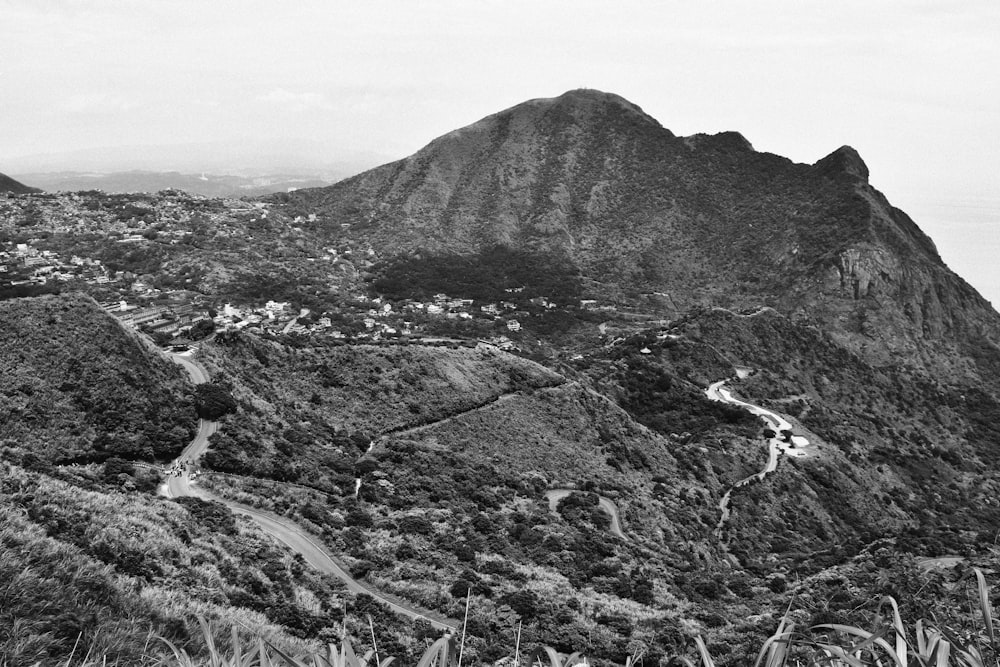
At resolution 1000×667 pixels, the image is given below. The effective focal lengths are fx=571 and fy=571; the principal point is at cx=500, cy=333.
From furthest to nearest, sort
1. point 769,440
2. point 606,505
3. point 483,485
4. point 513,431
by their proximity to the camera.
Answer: point 769,440 → point 513,431 → point 606,505 → point 483,485

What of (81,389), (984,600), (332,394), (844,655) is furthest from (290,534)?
(984,600)

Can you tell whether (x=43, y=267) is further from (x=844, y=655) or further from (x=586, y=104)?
(x=586, y=104)

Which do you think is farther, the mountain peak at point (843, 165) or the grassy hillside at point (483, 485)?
the mountain peak at point (843, 165)

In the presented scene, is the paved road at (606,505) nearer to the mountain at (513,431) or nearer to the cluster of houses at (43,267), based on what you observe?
the mountain at (513,431)

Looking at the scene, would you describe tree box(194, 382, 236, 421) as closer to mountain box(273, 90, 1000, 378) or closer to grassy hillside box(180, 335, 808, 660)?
grassy hillside box(180, 335, 808, 660)

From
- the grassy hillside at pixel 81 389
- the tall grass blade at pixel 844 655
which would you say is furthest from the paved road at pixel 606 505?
the tall grass blade at pixel 844 655

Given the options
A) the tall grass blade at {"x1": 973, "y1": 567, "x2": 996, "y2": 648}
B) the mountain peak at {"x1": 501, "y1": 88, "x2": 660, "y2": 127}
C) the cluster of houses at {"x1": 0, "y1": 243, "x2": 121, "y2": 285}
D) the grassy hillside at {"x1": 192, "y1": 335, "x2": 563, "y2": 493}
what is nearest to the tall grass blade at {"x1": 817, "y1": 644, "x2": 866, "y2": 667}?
the tall grass blade at {"x1": 973, "y1": 567, "x2": 996, "y2": 648}
